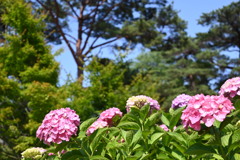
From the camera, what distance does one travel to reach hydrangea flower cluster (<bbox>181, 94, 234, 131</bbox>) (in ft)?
5.50

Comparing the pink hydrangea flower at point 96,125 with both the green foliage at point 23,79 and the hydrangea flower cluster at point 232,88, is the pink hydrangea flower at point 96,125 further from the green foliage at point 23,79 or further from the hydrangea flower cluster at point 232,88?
the green foliage at point 23,79

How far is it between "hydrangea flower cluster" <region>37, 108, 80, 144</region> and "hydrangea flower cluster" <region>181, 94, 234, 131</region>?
68cm

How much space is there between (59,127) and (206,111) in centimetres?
84

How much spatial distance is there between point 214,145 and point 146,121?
1.61 ft

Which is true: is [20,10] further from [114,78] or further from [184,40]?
[184,40]

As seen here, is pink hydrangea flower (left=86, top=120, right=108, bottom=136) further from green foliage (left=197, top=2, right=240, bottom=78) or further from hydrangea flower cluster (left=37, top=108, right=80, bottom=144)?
green foliage (left=197, top=2, right=240, bottom=78)

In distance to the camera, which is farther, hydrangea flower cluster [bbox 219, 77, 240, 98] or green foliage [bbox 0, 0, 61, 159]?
green foliage [bbox 0, 0, 61, 159]

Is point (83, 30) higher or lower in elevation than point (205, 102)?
higher

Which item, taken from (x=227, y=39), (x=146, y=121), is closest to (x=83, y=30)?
(x=227, y=39)

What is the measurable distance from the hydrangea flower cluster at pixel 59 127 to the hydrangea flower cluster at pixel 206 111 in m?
0.68

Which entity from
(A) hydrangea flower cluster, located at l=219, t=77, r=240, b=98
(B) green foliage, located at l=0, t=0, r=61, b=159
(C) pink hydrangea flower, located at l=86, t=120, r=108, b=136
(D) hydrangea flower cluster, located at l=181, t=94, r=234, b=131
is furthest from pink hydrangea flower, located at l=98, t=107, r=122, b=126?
(B) green foliage, located at l=0, t=0, r=61, b=159

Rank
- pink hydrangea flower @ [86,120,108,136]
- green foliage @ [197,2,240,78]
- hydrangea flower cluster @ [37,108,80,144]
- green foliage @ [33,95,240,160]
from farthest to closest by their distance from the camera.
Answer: green foliage @ [197,2,240,78]
pink hydrangea flower @ [86,120,108,136]
hydrangea flower cluster @ [37,108,80,144]
green foliage @ [33,95,240,160]

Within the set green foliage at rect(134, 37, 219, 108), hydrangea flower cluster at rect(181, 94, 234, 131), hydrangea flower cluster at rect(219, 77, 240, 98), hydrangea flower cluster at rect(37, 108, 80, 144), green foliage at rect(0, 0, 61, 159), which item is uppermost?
green foliage at rect(134, 37, 219, 108)

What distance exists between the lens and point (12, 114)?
9086mm
